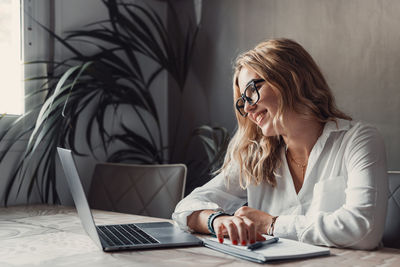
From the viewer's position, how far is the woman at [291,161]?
1490mm

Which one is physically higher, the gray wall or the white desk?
the gray wall

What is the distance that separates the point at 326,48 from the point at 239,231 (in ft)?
5.30

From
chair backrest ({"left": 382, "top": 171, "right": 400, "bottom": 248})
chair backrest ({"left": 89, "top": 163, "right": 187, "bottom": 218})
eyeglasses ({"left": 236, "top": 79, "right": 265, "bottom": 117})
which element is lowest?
chair backrest ({"left": 89, "top": 163, "right": 187, "bottom": 218})

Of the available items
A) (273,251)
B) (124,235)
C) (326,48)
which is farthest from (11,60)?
(273,251)

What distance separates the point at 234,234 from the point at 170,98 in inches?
88.7

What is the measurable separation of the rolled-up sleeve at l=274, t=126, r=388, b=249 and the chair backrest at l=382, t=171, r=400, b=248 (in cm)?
29

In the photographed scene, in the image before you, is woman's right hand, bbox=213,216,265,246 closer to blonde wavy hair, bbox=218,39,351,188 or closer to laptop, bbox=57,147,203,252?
laptop, bbox=57,147,203,252

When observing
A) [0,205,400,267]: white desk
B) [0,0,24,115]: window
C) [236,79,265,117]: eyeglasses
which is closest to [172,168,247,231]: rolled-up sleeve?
[236,79,265,117]: eyeglasses

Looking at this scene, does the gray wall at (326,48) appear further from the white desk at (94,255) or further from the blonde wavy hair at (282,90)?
the white desk at (94,255)

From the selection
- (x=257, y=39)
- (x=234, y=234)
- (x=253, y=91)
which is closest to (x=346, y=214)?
(x=234, y=234)

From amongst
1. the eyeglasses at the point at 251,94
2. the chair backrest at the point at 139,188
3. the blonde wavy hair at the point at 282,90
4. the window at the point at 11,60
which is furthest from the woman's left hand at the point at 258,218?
the window at the point at 11,60

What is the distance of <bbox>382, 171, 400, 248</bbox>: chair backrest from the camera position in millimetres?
1800

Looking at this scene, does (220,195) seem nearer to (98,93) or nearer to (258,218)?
(258,218)

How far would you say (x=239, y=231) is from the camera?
1.33 metres
